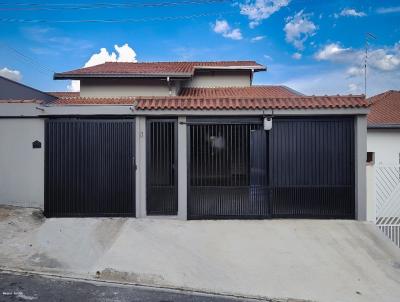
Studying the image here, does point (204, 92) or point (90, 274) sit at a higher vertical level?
point (204, 92)

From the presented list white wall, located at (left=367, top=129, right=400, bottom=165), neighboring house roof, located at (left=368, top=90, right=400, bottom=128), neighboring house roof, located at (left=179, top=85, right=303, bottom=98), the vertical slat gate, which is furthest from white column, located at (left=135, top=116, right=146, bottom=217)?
white wall, located at (left=367, top=129, right=400, bottom=165)

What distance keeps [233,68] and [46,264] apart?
469 inches

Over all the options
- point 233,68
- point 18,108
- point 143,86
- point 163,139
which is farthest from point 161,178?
point 233,68

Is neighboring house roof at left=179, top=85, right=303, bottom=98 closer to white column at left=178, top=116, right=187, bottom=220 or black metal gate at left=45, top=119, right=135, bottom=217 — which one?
white column at left=178, top=116, right=187, bottom=220

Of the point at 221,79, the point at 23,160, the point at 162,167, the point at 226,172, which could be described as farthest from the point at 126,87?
the point at 226,172

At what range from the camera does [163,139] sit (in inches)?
308

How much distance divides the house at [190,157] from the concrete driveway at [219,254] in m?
0.39

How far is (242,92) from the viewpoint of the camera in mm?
14164

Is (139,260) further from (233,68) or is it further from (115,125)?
(233,68)

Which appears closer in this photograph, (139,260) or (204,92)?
(139,260)

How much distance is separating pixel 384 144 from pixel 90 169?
39.9 feet

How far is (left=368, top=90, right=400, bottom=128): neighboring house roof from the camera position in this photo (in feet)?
46.4

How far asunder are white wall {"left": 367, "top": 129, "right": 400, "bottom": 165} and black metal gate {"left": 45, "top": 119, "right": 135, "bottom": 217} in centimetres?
1089

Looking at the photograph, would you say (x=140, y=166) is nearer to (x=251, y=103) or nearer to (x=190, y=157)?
(x=190, y=157)
